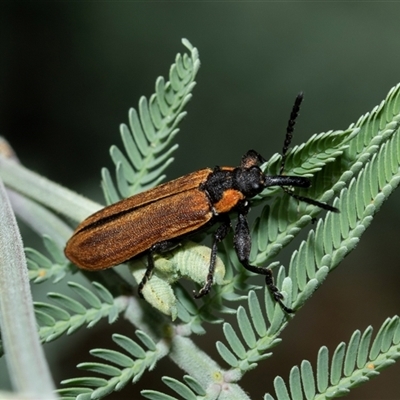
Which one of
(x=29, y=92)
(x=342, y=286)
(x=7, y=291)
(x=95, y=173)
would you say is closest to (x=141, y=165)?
(x=7, y=291)

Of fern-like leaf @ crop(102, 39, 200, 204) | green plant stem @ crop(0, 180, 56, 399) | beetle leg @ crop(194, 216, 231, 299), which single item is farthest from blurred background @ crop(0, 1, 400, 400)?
green plant stem @ crop(0, 180, 56, 399)

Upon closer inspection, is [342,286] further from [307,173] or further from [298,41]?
[307,173]

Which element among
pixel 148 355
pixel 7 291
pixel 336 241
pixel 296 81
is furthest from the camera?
pixel 296 81

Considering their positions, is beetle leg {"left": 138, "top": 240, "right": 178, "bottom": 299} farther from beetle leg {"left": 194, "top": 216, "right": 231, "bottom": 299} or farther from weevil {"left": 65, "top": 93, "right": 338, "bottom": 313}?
beetle leg {"left": 194, "top": 216, "right": 231, "bottom": 299}

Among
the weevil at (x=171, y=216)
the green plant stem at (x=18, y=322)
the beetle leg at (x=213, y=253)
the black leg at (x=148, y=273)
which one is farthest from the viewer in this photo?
the weevil at (x=171, y=216)

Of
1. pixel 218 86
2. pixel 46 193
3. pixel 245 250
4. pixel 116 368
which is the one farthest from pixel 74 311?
pixel 218 86

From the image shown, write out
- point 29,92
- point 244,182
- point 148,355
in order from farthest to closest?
point 29,92
point 244,182
point 148,355

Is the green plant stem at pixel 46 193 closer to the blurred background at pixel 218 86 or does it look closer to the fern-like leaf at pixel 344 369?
the fern-like leaf at pixel 344 369

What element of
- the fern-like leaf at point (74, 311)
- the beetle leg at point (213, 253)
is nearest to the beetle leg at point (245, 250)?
the beetle leg at point (213, 253)
